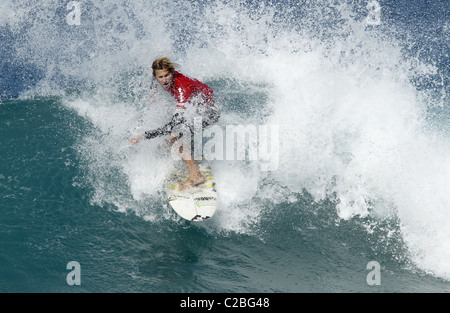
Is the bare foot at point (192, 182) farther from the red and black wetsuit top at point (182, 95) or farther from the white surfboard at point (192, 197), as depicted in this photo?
the red and black wetsuit top at point (182, 95)

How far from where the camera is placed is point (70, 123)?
7238 mm

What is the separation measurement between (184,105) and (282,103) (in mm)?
2393

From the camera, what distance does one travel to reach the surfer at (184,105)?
5516mm

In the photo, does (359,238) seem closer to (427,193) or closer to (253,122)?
(427,193)

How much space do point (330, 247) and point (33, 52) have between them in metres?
6.89

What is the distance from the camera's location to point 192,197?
5.74 metres

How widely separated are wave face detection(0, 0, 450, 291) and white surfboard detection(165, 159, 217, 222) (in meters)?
0.18

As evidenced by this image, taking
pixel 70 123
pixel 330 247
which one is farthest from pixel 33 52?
pixel 330 247
